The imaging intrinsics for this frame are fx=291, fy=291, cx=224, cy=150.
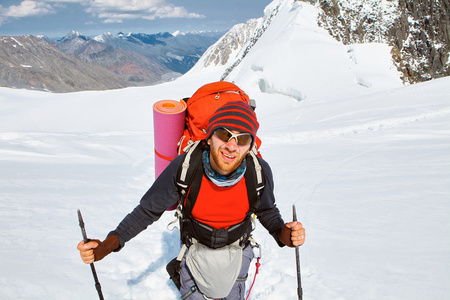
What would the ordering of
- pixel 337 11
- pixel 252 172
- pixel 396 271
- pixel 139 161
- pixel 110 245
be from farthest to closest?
1. pixel 337 11
2. pixel 139 161
3. pixel 396 271
4. pixel 252 172
5. pixel 110 245

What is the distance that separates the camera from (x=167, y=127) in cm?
293

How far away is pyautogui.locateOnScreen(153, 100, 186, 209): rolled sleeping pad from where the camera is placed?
2.90 metres

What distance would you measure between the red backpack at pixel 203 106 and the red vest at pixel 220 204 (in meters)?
0.50

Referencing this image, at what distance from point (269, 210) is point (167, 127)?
1.29 m

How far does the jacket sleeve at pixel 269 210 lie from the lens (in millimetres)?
2562

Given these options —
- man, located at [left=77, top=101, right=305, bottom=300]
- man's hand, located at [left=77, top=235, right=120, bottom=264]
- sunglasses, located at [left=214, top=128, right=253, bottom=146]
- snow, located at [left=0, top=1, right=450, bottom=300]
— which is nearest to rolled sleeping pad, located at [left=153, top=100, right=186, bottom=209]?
man, located at [left=77, top=101, right=305, bottom=300]

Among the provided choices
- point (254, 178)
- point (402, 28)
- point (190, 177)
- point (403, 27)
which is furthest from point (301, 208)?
point (403, 27)

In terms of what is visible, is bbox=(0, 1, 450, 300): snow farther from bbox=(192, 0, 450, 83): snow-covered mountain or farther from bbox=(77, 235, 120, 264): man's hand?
bbox=(192, 0, 450, 83): snow-covered mountain

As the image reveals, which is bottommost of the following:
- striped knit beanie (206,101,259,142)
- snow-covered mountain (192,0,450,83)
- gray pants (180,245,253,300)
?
snow-covered mountain (192,0,450,83)

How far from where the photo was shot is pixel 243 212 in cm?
254

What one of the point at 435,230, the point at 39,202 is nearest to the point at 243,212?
the point at 435,230

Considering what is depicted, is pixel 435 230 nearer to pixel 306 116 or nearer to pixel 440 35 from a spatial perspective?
pixel 306 116

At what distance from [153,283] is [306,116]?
13.3 metres

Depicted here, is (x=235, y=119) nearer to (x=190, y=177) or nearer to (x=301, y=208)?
(x=190, y=177)
